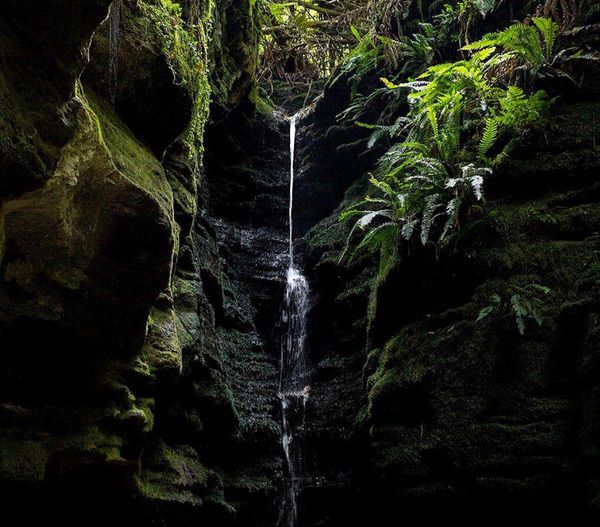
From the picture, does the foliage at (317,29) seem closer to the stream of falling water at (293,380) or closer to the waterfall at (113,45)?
the stream of falling water at (293,380)

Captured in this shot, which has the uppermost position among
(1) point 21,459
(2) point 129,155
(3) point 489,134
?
(3) point 489,134

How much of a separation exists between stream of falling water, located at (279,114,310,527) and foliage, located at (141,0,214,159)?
289 cm

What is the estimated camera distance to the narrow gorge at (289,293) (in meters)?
2.94

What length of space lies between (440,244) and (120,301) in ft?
10.6

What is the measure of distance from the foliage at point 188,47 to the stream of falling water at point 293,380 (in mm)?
2887

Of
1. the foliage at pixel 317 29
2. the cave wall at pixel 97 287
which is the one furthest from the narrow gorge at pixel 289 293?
the foliage at pixel 317 29

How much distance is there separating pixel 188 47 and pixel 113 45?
3.96 ft

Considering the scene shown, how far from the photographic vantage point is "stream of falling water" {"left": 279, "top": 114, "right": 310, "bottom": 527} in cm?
562

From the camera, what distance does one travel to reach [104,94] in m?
3.51

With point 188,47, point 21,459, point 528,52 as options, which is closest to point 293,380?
point 21,459

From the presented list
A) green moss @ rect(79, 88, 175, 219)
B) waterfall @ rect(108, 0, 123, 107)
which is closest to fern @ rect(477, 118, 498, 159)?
green moss @ rect(79, 88, 175, 219)

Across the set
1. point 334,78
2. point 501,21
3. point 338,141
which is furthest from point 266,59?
point 501,21

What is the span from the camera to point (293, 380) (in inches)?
268

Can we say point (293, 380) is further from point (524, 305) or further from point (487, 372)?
point (524, 305)
